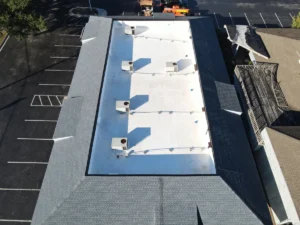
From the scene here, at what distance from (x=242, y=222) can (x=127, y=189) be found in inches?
353

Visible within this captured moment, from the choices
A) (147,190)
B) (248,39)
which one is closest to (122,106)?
(147,190)

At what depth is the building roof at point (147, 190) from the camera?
1977 centimetres

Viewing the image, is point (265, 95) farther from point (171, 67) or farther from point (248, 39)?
point (171, 67)

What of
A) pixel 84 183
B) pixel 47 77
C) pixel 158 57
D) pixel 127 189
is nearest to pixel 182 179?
pixel 127 189

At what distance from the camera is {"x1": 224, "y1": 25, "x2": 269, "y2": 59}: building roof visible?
34219 mm

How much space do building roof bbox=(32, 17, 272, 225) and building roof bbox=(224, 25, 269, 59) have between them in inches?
537

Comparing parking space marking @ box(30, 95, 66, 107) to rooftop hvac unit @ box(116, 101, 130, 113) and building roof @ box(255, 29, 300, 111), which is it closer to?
rooftop hvac unit @ box(116, 101, 130, 113)

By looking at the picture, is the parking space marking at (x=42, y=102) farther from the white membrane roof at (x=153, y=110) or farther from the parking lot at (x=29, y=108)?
the white membrane roof at (x=153, y=110)

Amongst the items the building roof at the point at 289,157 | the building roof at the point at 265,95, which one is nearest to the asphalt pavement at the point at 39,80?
the building roof at the point at 265,95

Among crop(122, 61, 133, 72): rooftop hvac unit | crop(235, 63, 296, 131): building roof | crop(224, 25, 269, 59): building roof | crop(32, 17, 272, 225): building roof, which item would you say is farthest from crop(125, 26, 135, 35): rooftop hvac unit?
crop(235, 63, 296, 131): building roof

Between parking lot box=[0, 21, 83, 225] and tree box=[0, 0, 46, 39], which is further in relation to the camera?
tree box=[0, 0, 46, 39]

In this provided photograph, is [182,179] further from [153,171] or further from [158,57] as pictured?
[158,57]

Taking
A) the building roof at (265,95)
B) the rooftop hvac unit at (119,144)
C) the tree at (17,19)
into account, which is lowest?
the rooftop hvac unit at (119,144)

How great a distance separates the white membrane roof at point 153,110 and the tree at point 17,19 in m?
11.1
